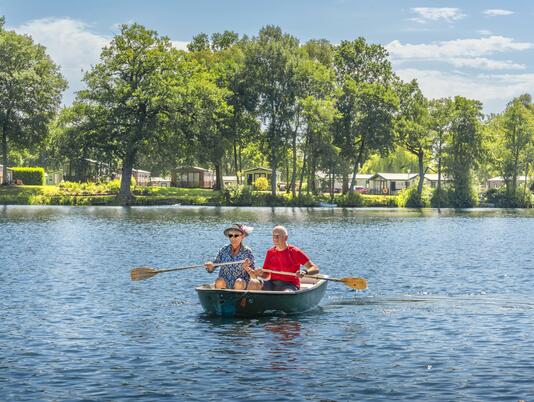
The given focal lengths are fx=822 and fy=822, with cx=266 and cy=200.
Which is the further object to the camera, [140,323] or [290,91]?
[290,91]

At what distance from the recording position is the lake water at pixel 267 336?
53.2ft

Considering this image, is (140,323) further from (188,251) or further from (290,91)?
(290,91)

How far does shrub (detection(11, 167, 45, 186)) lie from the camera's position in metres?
124

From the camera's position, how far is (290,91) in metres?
116

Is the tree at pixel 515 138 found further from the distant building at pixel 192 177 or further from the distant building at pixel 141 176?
the distant building at pixel 141 176

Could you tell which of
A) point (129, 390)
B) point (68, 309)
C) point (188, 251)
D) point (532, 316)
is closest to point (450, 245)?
point (188, 251)

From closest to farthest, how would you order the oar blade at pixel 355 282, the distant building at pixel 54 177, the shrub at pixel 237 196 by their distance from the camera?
the oar blade at pixel 355 282 < the shrub at pixel 237 196 < the distant building at pixel 54 177

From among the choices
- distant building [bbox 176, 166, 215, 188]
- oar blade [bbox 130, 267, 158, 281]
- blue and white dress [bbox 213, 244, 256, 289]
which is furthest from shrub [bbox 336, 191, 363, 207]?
blue and white dress [bbox 213, 244, 256, 289]

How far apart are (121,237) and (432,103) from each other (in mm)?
80255

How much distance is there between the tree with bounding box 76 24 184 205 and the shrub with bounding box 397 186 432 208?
4026 cm

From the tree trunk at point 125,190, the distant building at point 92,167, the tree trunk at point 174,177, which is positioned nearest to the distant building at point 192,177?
the tree trunk at point 174,177

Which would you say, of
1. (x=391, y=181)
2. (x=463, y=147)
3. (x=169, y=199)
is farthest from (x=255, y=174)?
(x=463, y=147)

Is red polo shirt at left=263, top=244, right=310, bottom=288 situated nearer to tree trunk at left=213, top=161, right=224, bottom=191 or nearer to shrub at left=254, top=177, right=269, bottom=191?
tree trunk at left=213, top=161, right=224, bottom=191

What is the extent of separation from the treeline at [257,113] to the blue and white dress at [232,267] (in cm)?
8258
